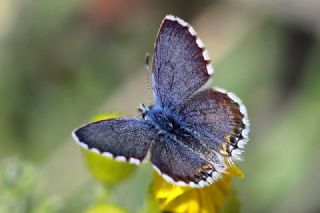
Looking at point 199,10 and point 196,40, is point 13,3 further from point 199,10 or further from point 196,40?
point 196,40

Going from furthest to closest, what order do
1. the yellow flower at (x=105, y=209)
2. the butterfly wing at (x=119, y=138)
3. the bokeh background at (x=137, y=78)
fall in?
1. the bokeh background at (x=137, y=78)
2. the yellow flower at (x=105, y=209)
3. the butterfly wing at (x=119, y=138)

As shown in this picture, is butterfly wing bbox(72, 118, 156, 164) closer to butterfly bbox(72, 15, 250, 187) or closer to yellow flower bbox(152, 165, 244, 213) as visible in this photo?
butterfly bbox(72, 15, 250, 187)

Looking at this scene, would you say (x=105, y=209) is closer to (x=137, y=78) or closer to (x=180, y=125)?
(x=180, y=125)

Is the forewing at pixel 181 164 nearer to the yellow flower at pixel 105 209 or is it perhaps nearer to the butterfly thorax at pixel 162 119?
the butterfly thorax at pixel 162 119

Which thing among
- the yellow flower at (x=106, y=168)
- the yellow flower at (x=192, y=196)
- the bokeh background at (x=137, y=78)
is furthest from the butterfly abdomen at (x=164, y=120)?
the bokeh background at (x=137, y=78)

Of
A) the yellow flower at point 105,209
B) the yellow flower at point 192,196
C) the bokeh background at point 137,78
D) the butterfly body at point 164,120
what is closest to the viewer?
the butterfly body at point 164,120

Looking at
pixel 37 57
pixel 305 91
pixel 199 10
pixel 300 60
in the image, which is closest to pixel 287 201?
pixel 305 91

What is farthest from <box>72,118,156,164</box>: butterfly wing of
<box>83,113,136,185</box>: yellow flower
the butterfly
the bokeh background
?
the bokeh background
